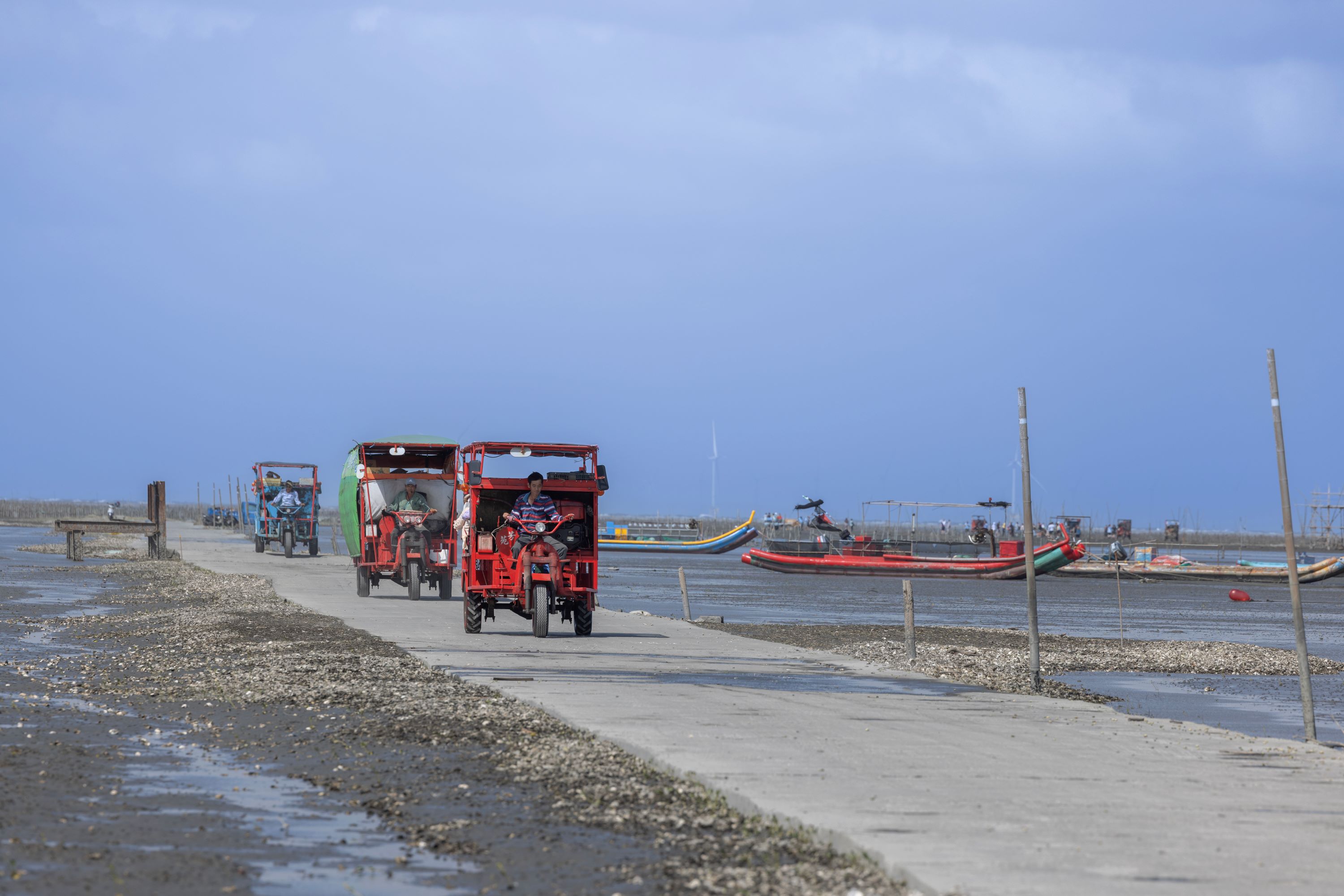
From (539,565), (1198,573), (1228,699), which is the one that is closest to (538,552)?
(539,565)

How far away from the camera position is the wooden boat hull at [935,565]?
58781 mm

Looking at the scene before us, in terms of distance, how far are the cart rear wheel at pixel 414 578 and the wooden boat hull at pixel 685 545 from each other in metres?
61.7

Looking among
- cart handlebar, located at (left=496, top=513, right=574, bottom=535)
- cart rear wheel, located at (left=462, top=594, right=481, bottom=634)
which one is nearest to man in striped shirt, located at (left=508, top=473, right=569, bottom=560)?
cart handlebar, located at (left=496, top=513, right=574, bottom=535)

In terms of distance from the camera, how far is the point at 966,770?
28.7 feet

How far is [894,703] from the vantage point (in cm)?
1247

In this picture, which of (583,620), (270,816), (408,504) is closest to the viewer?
(270,816)

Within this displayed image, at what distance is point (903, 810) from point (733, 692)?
5.64 m

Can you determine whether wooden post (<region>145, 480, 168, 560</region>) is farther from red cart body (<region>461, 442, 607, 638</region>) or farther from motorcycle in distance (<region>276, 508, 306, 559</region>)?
red cart body (<region>461, 442, 607, 638</region>)

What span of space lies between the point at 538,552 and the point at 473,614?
4.62ft

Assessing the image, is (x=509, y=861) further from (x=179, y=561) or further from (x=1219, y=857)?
(x=179, y=561)

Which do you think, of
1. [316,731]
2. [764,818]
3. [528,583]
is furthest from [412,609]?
[764,818]

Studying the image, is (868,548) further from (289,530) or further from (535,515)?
(535,515)

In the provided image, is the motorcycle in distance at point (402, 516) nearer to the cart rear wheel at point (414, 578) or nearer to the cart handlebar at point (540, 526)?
the cart rear wheel at point (414, 578)

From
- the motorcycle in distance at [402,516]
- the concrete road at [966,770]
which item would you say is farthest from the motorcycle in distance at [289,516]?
the concrete road at [966,770]
